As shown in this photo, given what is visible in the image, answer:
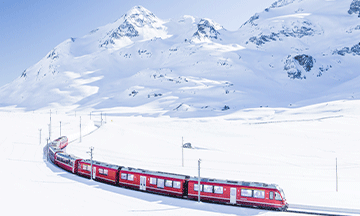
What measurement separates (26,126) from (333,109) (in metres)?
108

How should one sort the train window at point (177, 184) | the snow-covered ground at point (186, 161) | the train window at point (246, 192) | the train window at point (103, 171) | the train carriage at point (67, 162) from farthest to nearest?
1. the train carriage at point (67, 162)
2. the train window at point (103, 171)
3. the train window at point (177, 184)
4. the train window at point (246, 192)
5. the snow-covered ground at point (186, 161)

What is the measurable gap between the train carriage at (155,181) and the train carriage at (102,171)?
907 mm

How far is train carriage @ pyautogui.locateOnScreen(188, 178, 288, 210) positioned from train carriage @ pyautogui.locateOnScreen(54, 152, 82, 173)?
1728 centimetres

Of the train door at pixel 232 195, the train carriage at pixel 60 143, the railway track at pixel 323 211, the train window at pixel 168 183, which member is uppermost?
the train carriage at pixel 60 143

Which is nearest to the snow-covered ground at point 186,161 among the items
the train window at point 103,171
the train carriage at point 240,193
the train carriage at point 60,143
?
the train carriage at point 240,193

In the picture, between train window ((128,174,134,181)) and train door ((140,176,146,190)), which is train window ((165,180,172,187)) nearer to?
train door ((140,176,146,190))

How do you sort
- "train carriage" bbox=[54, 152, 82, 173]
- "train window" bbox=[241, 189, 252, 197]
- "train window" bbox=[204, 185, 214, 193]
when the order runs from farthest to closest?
"train carriage" bbox=[54, 152, 82, 173]
"train window" bbox=[204, 185, 214, 193]
"train window" bbox=[241, 189, 252, 197]

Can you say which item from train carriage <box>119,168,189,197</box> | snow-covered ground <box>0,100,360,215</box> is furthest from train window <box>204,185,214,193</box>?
train carriage <box>119,168,189,197</box>

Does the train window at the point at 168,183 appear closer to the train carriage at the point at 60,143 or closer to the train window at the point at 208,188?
the train window at the point at 208,188

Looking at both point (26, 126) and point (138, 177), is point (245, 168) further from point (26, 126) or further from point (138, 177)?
point (26, 126)

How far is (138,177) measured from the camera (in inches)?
1104

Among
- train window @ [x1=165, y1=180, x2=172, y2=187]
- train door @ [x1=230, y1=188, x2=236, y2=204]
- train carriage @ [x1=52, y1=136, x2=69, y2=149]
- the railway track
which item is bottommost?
the railway track

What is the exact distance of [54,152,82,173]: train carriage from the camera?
34094mm

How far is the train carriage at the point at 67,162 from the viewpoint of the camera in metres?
34.1
